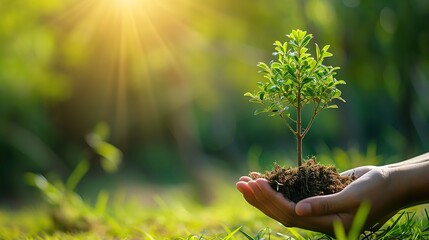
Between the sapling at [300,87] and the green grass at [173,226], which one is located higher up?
the sapling at [300,87]

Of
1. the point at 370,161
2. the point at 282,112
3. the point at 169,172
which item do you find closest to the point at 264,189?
the point at 282,112

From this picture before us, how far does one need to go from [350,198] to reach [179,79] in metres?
7.96

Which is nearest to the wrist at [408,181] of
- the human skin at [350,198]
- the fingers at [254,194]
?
the human skin at [350,198]

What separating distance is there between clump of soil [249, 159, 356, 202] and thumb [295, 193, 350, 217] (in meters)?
0.08

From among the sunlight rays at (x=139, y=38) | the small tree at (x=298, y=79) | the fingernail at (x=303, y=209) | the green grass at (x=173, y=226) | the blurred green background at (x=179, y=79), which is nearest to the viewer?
the fingernail at (x=303, y=209)

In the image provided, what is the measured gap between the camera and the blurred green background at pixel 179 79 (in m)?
7.15

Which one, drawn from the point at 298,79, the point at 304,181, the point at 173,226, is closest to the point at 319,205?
the point at 304,181

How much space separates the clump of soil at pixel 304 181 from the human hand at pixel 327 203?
6 cm

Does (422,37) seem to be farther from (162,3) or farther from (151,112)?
(151,112)

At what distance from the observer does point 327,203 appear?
2131mm

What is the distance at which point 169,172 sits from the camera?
1502 centimetres

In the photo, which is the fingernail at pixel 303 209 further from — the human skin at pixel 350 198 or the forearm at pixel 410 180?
the forearm at pixel 410 180

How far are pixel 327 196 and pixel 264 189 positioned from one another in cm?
22

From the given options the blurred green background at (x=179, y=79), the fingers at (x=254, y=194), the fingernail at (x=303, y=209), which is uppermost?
the blurred green background at (x=179, y=79)
